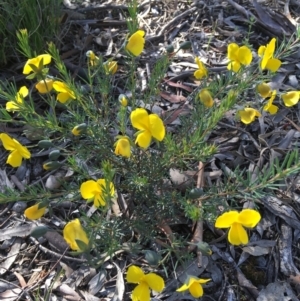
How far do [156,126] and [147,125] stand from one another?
4 cm

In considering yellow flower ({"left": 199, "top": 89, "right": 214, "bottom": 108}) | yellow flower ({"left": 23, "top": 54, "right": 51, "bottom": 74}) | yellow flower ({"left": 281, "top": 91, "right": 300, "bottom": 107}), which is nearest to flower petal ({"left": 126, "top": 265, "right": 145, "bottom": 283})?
yellow flower ({"left": 199, "top": 89, "right": 214, "bottom": 108})

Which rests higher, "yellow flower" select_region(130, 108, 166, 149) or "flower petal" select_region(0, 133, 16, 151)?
"yellow flower" select_region(130, 108, 166, 149)

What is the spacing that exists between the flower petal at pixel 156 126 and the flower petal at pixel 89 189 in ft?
0.80

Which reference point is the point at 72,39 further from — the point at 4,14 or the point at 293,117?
the point at 293,117

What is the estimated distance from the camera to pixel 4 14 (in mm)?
2633

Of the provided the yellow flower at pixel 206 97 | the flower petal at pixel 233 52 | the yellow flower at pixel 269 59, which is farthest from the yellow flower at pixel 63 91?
the yellow flower at pixel 269 59

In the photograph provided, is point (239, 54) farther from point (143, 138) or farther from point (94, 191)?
point (94, 191)

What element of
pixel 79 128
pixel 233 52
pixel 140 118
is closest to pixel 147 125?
pixel 140 118

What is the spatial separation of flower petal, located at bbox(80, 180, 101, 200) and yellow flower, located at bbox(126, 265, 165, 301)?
0.26 metres

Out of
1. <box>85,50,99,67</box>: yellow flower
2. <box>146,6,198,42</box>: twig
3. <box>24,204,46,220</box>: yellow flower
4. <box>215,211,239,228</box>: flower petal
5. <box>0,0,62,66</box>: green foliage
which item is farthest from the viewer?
<box>146,6,198,42</box>: twig

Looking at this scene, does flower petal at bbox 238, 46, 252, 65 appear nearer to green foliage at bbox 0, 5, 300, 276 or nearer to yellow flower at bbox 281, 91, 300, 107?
green foliage at bbox 0, 5, 300, 276

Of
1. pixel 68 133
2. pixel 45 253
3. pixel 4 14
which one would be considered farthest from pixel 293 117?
pixel 4 14

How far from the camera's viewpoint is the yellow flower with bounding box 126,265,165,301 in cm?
161

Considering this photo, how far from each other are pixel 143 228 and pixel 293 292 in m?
0.60
